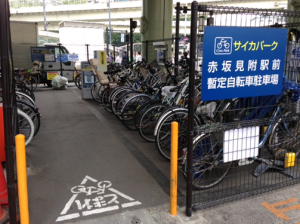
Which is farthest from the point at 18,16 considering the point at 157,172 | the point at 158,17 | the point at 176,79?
the point at 157,172

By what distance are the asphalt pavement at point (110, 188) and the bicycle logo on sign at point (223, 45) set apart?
1.79 meters

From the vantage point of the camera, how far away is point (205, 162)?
3.45m

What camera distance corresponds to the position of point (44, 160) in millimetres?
4574

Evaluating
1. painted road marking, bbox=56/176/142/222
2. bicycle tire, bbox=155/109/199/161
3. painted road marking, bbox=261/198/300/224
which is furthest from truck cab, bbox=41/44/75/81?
painted road marking, bbox=261/198/300/224

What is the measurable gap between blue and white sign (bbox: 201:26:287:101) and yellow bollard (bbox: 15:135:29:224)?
1787 millimetres

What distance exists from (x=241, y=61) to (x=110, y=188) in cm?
227

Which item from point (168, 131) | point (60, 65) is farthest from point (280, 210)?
point (60, 65)

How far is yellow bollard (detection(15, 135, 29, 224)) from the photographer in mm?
2439

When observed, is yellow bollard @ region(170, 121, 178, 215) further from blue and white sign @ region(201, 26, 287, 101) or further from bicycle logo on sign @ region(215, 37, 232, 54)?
bicycle logo on sign @ region(215, 37, 232, 54)

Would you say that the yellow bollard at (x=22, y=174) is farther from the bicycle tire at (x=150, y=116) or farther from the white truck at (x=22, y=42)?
the white truck at (x=22, y=42)

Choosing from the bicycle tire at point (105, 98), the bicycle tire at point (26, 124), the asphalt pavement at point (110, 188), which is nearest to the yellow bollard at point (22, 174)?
the asphalt pavement at point (110, 188)

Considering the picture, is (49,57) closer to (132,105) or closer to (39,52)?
(39,52)

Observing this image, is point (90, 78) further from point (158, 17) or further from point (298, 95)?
point (298, 95)

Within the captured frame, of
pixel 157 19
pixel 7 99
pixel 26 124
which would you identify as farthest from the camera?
pixel 157 19
